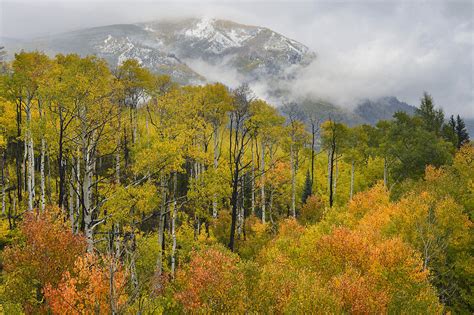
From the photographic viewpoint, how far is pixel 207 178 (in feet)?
105

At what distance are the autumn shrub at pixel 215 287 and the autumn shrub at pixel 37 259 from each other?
24.7 ft

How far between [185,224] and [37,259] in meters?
16.0

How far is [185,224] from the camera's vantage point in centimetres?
3788

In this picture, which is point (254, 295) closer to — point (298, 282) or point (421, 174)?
point (298, 282)

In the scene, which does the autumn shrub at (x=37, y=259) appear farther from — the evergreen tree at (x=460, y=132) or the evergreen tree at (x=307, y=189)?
the evergreen tree at (x=460, y=132)

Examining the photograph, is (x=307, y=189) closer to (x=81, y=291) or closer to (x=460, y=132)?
(x=460, y=132)

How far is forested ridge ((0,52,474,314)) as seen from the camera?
891 inches

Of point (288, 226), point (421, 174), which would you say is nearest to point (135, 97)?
point (288, 226)

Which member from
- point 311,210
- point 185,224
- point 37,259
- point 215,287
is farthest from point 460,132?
point 37,259

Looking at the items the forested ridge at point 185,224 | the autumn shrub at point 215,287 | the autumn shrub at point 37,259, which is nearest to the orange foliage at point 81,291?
the forested ridge at point 185,224

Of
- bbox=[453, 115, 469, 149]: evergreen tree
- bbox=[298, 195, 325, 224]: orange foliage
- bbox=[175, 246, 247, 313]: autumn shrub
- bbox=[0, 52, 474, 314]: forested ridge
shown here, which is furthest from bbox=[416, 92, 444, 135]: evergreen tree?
bbox=[175, 246, 247, 313]: autumn shrub

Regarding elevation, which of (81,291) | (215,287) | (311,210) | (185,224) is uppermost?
(81,291)

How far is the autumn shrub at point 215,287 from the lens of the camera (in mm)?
22328

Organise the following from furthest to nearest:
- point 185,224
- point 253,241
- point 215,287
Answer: point 253,241 < point 185,224 < point 215,287
